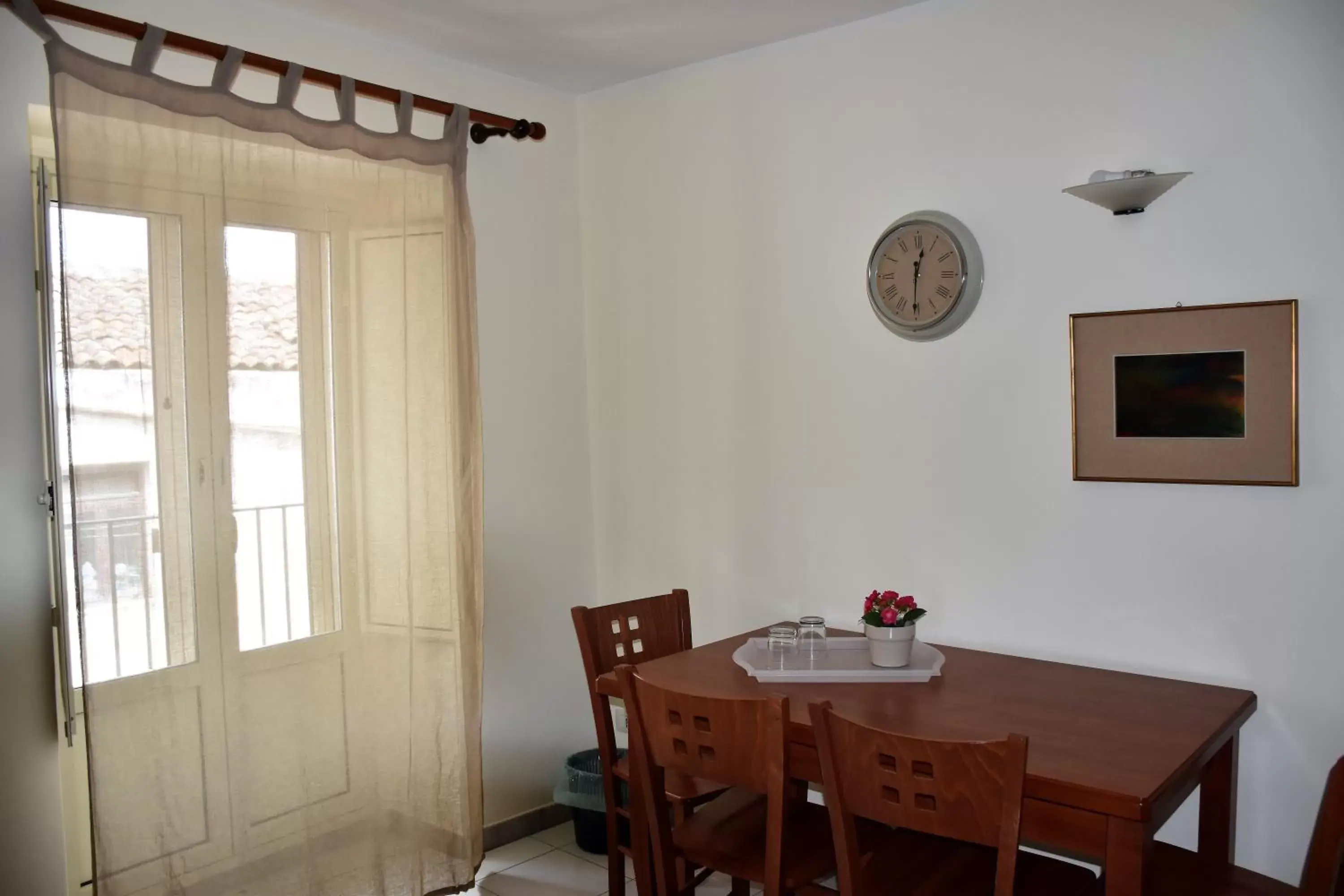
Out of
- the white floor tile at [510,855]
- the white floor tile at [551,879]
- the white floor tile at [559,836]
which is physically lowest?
the white floor tile at [559,836]

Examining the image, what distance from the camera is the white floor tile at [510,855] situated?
3.11m

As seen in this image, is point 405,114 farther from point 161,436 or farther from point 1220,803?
point 1220,803

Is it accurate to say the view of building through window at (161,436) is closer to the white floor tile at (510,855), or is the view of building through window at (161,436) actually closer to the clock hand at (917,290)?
the white floor tile at (510,855)

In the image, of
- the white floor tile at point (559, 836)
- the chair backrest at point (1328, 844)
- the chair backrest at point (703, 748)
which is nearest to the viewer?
the chair backrest at point (1328, 844)

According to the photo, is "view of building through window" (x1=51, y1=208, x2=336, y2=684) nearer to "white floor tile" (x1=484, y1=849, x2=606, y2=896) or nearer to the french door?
the french door

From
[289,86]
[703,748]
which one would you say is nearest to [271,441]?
[289,86]

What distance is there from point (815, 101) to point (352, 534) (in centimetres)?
184

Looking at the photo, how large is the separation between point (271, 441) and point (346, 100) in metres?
0.94

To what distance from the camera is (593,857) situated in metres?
3.18

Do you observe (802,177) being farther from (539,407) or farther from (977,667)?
(977,667)

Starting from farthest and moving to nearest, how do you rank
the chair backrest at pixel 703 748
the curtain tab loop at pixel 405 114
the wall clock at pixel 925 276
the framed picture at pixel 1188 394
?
1. the curtain tab loop at pixel 405 114
2. the wall clock at pixel 925 276
3. the framed picture at pixel 1188 394
4. the chair backrest at pixel 703 748

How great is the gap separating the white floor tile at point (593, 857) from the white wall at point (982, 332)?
2.45 feet

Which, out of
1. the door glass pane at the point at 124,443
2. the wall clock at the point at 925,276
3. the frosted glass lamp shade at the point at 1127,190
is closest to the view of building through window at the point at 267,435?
the door glass pane at the point at 124,443

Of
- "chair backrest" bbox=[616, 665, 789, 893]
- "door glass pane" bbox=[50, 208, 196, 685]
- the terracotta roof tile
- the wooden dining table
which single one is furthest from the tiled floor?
the terracotta roof tile
